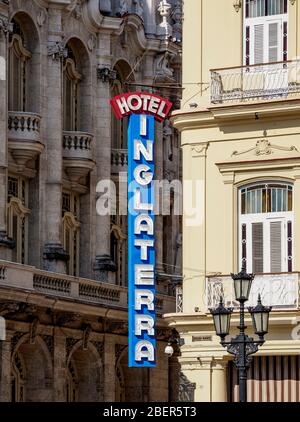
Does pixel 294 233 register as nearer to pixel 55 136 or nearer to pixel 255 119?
pixel 255 119

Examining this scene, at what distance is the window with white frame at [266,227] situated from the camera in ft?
108

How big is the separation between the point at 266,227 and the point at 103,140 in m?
20.5

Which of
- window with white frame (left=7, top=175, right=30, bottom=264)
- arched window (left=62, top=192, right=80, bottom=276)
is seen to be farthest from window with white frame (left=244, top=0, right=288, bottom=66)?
arched window (left=62, top=192, right=80, bottom=276)

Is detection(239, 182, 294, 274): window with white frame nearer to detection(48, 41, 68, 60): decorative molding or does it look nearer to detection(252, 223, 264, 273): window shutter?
detection(252, 223, 264, 273): window shutter

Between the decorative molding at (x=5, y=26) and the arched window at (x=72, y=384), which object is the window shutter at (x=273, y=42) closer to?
A: the decorative molding at (x=5, y=26)

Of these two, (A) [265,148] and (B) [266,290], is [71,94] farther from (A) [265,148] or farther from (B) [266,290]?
(B) [266,290]

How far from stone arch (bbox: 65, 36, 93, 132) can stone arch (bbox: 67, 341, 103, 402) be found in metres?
6.63

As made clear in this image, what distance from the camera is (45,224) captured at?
163 feet

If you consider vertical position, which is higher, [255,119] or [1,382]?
[255,119]

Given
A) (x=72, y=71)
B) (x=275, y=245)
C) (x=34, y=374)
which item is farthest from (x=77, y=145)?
(x=275, y=245)

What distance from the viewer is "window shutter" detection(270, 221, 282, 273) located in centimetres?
3281
